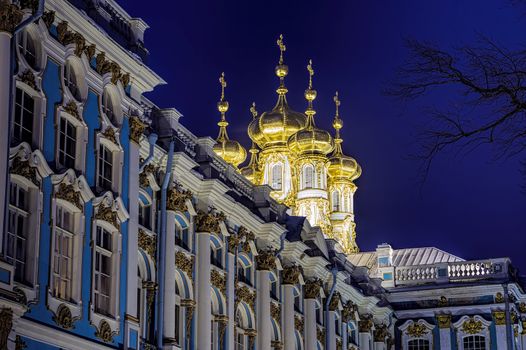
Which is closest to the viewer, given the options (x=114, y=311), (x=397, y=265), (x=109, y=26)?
(x=114, y=311)

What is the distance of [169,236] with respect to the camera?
1138 inches

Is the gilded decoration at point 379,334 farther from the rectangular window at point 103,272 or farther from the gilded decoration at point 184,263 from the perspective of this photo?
the rectangular window at point 103,272

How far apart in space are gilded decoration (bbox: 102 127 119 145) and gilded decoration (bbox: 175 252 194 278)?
5.81 m

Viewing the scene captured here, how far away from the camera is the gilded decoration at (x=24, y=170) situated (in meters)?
20.4

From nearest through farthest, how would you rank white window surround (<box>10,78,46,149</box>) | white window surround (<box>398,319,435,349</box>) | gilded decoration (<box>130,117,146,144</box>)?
white window surround (<box>10,78,46,149</box>)
gilded decoration (<box>130,117,146,144</box>)
white window surround (<box>398,319,435,349</box>)

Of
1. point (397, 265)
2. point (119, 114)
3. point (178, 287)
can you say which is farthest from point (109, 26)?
point (397, 265)

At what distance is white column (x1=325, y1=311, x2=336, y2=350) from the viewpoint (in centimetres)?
4050

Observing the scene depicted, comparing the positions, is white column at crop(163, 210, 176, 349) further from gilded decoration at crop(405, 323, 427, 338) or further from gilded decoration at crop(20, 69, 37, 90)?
gilded decoration at crop(405, 323, 427, 338)

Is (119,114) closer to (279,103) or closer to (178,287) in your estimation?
(178,287)

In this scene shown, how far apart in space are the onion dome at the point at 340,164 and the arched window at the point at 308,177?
191 inches

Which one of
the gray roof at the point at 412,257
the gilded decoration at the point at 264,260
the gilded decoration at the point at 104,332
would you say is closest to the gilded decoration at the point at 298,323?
the gilded decoration at the point at 264,260

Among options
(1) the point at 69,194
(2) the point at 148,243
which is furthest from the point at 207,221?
(1) the point at 69,194

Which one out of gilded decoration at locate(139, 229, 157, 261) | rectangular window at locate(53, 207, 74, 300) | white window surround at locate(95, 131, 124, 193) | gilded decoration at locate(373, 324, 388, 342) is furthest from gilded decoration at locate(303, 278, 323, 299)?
rectangular window at locate(53, 207, 74, 300)

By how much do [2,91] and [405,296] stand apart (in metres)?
32.6
